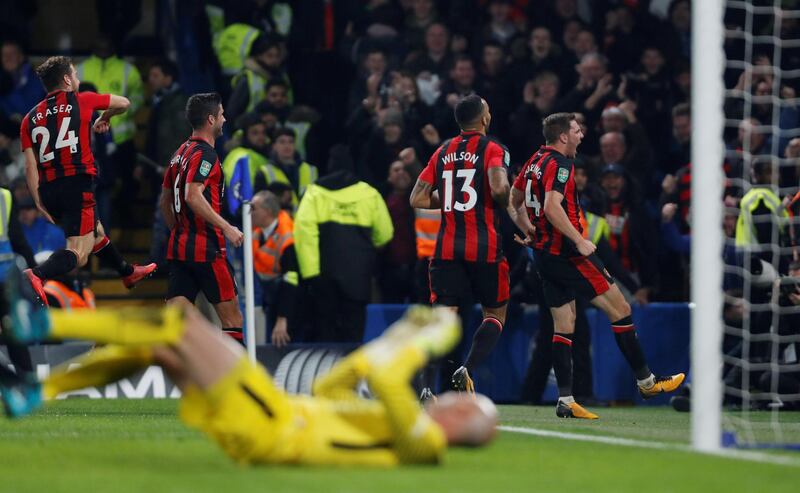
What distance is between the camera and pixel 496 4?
58.2ft

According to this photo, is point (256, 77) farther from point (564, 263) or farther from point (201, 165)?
point (564, 263)

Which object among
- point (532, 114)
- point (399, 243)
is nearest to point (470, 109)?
point (399, 243)

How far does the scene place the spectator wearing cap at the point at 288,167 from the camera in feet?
50.8

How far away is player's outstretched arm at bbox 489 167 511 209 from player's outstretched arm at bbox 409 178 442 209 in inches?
22.4

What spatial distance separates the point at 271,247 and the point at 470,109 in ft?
13.6

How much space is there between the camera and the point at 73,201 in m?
11.8

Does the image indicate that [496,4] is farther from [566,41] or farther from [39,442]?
[39,442]

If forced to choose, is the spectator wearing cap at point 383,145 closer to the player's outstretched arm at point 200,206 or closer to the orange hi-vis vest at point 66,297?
the orange hi-vis vest at point 66,297

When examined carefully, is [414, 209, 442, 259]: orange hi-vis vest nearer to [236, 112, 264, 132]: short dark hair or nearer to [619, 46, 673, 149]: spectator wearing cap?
[236, 112, 264, 132]: short dark hair

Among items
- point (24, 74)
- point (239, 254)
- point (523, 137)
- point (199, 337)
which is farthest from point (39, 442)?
point (24, 74)

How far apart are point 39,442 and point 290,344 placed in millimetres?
5780

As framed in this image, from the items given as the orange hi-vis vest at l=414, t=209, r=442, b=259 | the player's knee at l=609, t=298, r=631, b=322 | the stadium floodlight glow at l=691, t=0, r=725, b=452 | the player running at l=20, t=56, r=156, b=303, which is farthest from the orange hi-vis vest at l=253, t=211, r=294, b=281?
the stadium floodlight glow at l=691, t=0, r=725, b=452

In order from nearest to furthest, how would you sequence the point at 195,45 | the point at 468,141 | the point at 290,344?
the point at 468,141 → the point at 290,344 → the point at 195,45

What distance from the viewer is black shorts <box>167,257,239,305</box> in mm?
11328
